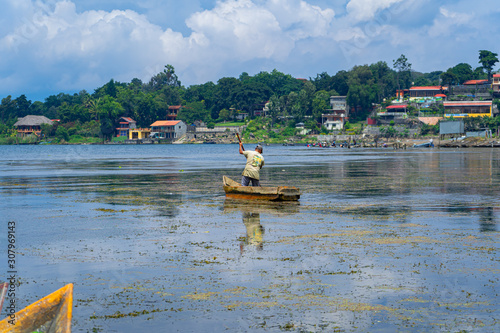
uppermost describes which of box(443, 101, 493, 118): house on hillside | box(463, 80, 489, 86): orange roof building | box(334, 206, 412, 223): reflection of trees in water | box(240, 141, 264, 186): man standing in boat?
box(463, 80, 489, 86): orange roof building

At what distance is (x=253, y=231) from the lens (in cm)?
1691

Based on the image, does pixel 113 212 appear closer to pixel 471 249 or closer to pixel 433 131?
pixel 471 249

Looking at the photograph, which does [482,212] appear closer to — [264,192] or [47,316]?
[264,192]

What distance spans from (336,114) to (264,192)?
6138 inches

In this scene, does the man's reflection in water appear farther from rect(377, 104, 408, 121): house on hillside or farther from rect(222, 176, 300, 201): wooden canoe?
rect(377, 104, 408, 121): house on hillside

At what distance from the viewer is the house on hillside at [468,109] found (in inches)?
6068

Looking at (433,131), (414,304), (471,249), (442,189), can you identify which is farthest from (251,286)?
(433,131)

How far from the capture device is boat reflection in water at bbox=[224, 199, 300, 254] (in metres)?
15.3

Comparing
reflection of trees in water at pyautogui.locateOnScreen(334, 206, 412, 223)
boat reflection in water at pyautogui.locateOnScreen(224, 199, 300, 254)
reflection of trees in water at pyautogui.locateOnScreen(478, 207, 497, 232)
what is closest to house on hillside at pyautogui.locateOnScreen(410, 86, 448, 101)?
boat reflection in water at pyautogui.locateOnScreen(224, 199, 300, 254)

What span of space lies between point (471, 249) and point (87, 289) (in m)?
8.76

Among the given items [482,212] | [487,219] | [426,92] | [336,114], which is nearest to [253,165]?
[482,212]

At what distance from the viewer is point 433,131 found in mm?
152625

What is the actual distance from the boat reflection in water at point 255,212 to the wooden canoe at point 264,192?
0.81ft

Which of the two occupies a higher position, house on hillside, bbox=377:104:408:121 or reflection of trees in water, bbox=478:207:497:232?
house on hillside, bbox=377:104:408:121
